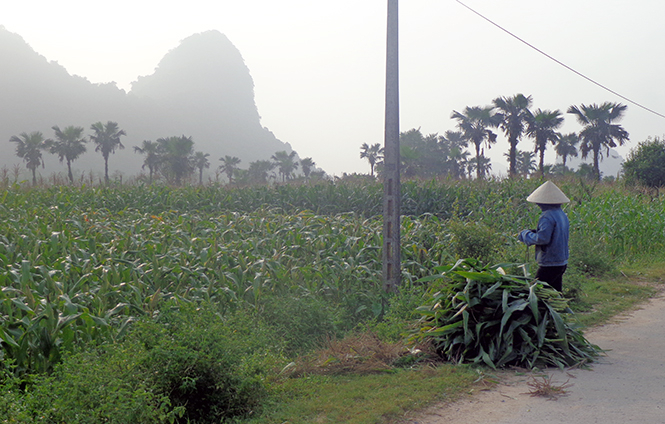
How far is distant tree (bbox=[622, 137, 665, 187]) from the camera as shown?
91.1 feet

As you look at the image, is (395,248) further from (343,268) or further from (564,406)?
(564,406)

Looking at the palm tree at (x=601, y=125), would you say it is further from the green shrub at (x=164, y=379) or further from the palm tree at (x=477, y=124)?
the green shrub at (x=164, y=379)

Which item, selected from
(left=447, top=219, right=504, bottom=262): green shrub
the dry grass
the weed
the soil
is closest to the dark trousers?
the soil

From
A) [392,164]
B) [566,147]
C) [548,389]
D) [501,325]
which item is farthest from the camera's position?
[566,147]

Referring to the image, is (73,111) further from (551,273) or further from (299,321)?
(551,273)

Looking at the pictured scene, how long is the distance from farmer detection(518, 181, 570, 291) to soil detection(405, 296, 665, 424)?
1.12 m

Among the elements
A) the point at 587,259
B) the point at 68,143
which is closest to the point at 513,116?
the point at 587,259

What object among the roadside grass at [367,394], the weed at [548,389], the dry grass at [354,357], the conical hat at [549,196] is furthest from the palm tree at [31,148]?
the weed at [548,389]

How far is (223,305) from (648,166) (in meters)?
28.4

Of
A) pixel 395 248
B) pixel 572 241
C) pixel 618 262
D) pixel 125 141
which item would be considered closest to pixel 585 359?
pixel 395 248

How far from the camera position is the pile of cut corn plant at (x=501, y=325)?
524 cm

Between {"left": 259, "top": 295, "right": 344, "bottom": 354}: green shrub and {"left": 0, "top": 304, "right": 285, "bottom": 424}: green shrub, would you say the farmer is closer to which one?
{"left": 259, "top": 295, "right": 344, "bottom": 354}: green shrub

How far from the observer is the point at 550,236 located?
6242 mm

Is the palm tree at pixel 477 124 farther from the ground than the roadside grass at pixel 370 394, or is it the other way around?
the palm tree at pixel 477 124
